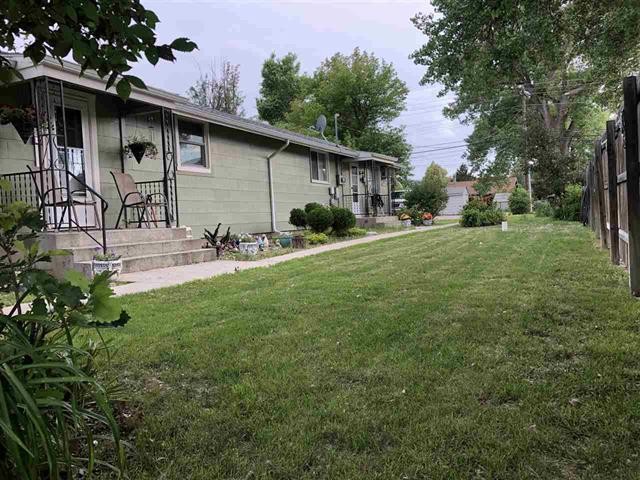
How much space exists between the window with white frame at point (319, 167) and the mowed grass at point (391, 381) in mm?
11025

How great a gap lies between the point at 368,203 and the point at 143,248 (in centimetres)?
1316

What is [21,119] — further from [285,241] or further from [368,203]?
[368,203]

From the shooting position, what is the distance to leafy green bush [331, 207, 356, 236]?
13.2 meters

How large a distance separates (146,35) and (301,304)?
335 centimetres

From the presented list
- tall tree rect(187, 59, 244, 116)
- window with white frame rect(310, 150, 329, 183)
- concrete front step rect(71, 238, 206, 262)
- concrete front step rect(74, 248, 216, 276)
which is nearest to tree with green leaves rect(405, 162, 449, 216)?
window with white frame rect(310, 150, 329, 183)

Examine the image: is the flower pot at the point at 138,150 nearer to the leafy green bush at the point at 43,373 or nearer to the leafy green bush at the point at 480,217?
the leafy green bush at the point at 43,373

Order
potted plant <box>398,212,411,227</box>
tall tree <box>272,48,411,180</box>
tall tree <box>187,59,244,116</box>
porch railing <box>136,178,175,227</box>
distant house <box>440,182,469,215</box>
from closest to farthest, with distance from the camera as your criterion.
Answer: porch railing <box>136,178,175,227</box>
potted plant <box>398,212,411,227</box>
tall tree <box>187,59,244,116</box>
tall tree <box>272,48,411,180</box>
distant house <box>440,182,469,215</box>

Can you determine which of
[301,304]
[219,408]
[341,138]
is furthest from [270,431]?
[341,138]

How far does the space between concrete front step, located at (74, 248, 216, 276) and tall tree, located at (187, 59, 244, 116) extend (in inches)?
824

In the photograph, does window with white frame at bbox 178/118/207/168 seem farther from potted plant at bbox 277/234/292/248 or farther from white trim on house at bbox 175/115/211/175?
potted plant at bbox 277/234/292/248

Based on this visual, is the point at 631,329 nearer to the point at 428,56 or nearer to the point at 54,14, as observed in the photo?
the point at 54,14

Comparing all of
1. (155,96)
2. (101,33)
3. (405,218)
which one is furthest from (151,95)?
(405,218)

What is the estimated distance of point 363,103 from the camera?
29.6 m

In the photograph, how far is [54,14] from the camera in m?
1.75
